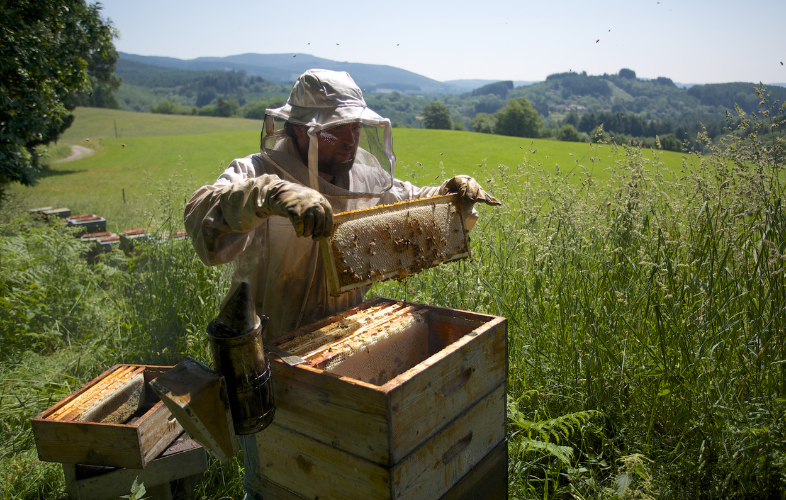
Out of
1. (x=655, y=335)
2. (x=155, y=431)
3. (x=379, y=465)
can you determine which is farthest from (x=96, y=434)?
(x=655, y=335)

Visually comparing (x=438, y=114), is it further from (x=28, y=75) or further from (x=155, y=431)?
(x=155, y=431)

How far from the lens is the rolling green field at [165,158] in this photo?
13641 mm

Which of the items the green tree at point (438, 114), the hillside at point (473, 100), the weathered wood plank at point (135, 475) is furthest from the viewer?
the hillside at point (473, 100)

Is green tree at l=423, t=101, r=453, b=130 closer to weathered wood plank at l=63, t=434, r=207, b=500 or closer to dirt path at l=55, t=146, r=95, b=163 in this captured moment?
dirt path at l=55, t=146, r=95, b=163

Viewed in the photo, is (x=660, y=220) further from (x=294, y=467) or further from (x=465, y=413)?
(x=294, y=467)

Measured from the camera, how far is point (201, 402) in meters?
1.38

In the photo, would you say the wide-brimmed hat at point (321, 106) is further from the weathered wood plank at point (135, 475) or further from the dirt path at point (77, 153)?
the dirt path at point (77, 153)

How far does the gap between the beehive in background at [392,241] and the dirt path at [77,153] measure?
1563 inches

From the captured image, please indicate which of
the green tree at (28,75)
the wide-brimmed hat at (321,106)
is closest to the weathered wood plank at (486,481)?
the wide-brimmed hat at (321,106)

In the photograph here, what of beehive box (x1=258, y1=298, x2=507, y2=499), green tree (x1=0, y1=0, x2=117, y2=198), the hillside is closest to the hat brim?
beehive box (x1=258, y1=298, x2=507, y2=499)

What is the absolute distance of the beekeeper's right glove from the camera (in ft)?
5.37

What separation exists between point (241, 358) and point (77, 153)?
4392cm

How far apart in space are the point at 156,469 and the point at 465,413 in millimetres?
1824

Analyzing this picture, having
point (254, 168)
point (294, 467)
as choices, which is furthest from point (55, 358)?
point (294, 467)
